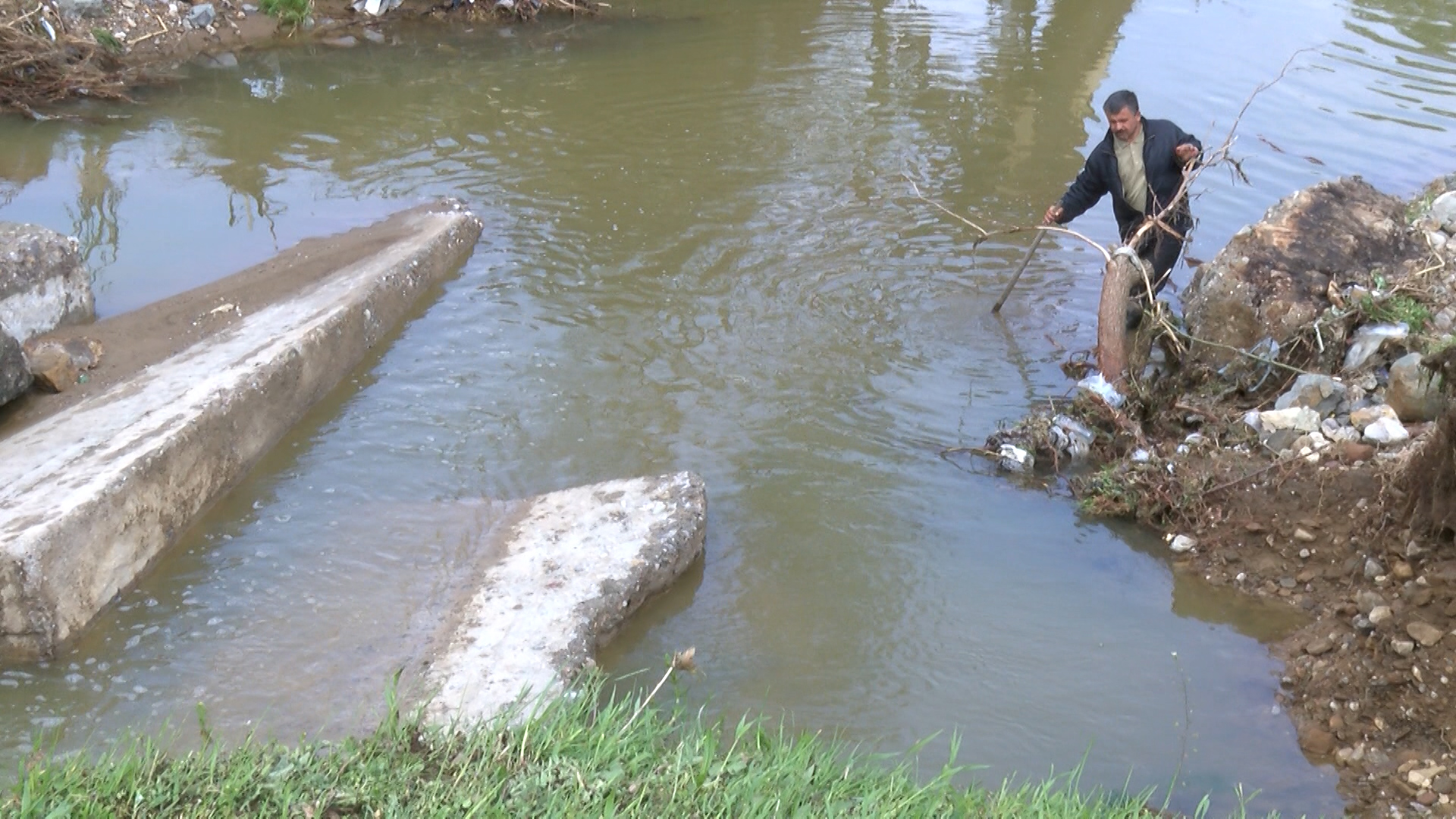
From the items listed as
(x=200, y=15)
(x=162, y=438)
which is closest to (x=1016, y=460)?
(x=162, y=438)

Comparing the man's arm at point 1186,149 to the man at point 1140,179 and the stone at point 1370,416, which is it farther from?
the stone at point 1370,416

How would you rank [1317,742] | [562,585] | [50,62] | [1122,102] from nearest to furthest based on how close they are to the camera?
[1317,742]
[562,585]
[1122,102]
[50,62]

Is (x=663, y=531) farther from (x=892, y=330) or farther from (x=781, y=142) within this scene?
(x=781, y=142)

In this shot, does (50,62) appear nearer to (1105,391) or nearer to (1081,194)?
(1081,194)

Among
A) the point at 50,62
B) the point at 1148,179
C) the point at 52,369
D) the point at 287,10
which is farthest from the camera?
the point at 287,10

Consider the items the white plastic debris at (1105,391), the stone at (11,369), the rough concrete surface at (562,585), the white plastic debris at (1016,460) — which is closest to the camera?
the rough concrete surface at (562,585)

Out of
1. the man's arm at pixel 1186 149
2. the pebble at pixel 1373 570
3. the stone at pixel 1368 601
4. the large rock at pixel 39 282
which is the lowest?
the stone at pixel 1368 601

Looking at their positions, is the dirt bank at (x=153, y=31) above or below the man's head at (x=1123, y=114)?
above

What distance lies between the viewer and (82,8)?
10.6 m

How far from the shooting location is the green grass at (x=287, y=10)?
1155cm

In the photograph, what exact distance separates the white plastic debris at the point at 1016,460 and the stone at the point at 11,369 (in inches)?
A: 180

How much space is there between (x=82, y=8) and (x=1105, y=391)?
30.4 feet

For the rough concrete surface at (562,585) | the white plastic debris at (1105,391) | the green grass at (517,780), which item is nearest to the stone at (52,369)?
the rough concrete surface at (562,585)

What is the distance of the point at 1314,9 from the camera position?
47.9 feet
